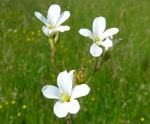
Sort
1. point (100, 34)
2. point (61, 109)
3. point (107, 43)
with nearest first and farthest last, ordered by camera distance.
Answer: point (61, 109), point (107, 43), point (100, 34)

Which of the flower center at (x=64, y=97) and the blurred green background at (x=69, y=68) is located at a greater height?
the blurred green background at (x=69, y=68)

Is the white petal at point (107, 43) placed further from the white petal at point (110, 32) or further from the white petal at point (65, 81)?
the white petal at point (65, 81)

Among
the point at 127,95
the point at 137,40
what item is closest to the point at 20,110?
the point at 127,95

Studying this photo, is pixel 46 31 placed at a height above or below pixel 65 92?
above

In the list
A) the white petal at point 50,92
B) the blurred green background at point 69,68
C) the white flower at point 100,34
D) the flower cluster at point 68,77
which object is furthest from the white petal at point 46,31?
the blurred green background at point 69,68

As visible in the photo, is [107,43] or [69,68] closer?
[107,43]

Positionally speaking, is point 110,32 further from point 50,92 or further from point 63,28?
point 50,92

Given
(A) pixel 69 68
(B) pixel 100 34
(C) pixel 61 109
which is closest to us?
(C) pixel 61 109

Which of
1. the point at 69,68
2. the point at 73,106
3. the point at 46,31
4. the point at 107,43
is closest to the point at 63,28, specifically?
the point at 46,31
